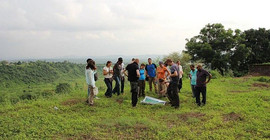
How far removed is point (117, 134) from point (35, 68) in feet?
137

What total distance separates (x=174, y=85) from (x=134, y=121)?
7.12 feet

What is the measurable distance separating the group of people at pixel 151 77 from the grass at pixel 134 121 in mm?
533

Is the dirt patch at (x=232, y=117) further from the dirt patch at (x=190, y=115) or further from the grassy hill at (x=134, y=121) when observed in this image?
the dirt patch at (x=190, y=115)

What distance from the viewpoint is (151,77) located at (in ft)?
31.6

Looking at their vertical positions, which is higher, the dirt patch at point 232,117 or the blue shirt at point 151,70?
the blue shirt at point 151,70

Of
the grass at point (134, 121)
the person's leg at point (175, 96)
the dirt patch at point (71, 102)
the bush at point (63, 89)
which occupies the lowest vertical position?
the bush at point (63, 89)

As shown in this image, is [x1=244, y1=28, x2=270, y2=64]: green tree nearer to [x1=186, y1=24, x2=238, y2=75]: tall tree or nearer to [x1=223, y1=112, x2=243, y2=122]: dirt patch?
[x1=186, y1=24, x2=238, y2=75]: tall tree

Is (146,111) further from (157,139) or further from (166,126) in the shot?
(157,139)

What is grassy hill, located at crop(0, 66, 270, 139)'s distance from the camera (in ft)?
17.0

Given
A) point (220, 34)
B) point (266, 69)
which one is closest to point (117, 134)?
point (266, 69)

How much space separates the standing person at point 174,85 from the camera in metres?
7.14

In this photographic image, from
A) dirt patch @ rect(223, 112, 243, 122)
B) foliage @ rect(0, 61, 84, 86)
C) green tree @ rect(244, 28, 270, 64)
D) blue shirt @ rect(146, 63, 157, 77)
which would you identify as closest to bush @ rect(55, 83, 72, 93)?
blue shirt @ rect(146, 63, 157, 77)

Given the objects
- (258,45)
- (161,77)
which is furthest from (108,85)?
(258,45)

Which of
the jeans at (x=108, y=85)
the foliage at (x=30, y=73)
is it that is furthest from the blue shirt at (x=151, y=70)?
the foliage at (x=30, y=73)
